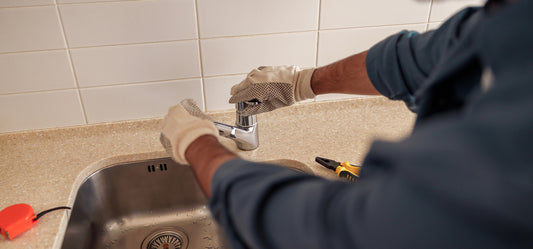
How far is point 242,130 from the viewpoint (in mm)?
951

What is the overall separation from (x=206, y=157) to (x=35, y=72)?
70 cm

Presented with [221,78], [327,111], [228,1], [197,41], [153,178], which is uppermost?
[228,1]

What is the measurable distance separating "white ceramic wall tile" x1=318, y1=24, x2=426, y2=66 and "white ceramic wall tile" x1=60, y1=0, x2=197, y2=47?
382 millimetres

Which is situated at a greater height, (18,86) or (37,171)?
(18,86)

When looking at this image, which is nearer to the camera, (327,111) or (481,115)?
(481,115)

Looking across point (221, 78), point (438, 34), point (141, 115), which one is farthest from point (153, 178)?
point (438, 34)

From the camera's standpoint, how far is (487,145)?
0.24 m

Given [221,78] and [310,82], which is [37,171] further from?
[310,82]

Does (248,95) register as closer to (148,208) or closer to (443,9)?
(148,208)

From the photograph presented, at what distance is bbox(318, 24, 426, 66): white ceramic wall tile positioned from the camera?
1.07 meters

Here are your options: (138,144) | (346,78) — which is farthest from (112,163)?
(346,78)

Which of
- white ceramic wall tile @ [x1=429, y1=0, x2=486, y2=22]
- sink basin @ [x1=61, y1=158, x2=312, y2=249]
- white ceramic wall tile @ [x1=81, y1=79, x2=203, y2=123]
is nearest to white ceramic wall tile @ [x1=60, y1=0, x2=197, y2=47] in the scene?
white ceramic wall tile @ [x1=81, y1=79, x2=203, y2=123]

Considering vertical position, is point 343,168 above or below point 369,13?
below

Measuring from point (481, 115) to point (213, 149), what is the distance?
0.38 meters
